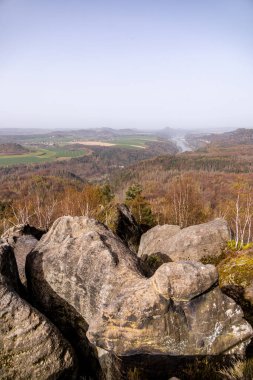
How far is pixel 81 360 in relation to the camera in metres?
8.37

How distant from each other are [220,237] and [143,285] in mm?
10173

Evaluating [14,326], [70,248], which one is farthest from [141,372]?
[70,248]

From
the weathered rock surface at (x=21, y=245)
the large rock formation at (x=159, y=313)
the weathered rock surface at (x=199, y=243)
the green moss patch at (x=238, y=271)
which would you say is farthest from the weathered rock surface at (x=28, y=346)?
the weathered rock surface at (x=199, y=243)

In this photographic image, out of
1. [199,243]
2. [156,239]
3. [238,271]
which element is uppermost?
[238,271]

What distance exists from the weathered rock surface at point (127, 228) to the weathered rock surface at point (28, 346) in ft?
47.8

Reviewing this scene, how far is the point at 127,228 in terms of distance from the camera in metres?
23.9

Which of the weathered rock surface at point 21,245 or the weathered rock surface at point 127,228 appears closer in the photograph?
the weathered rock surface at point 21,245

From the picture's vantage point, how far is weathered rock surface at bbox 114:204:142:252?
2263cm

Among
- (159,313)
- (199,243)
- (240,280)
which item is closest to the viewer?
(159,313)

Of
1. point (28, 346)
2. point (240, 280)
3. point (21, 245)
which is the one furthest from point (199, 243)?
point (28, 346)

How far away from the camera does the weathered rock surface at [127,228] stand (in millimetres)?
22634

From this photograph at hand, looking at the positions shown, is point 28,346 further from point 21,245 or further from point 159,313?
point 21,245

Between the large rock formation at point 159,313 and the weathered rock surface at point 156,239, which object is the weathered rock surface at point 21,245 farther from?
the weathered rock surface at point 156,239

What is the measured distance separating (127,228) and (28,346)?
56.1 ft
